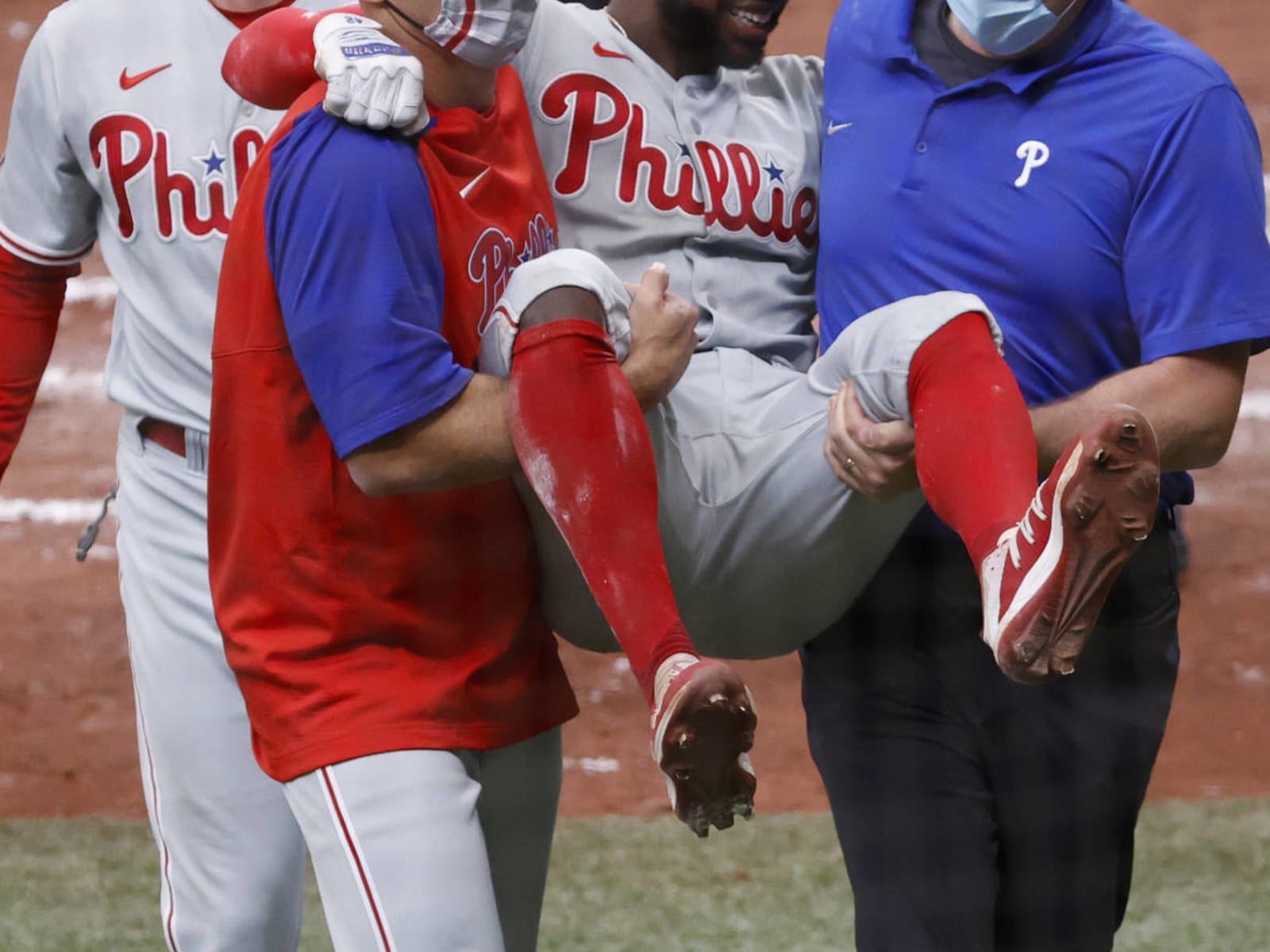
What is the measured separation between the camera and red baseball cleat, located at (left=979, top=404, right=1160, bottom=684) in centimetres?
113

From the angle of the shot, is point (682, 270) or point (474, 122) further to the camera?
point (682, 270)

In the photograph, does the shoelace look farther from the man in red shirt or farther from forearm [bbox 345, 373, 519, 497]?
forearm [bbox 345, 373, 519, 497]

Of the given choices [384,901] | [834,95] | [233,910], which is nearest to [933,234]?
[834,95]

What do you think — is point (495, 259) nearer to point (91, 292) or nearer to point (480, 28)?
point (480, 28)

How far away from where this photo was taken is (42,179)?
1.83 metres

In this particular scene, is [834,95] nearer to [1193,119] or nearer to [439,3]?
[1193,119]

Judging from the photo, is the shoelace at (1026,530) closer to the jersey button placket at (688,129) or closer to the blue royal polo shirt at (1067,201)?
the blue royal polo shirt at (1067,201)

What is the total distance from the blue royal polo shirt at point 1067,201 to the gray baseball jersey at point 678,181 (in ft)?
0.13

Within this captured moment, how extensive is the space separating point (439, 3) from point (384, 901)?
68 centimetres

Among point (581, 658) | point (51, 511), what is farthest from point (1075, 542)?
point (51, 511)

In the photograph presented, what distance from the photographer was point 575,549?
4.17ft

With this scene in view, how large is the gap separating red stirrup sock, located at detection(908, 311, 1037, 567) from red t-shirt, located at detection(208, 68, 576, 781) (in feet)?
1.13

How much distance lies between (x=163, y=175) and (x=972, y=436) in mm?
917

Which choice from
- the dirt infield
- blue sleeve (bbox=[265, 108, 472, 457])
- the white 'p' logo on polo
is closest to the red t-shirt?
blue sleeve (bbox=[265, 108, 472, 457])
